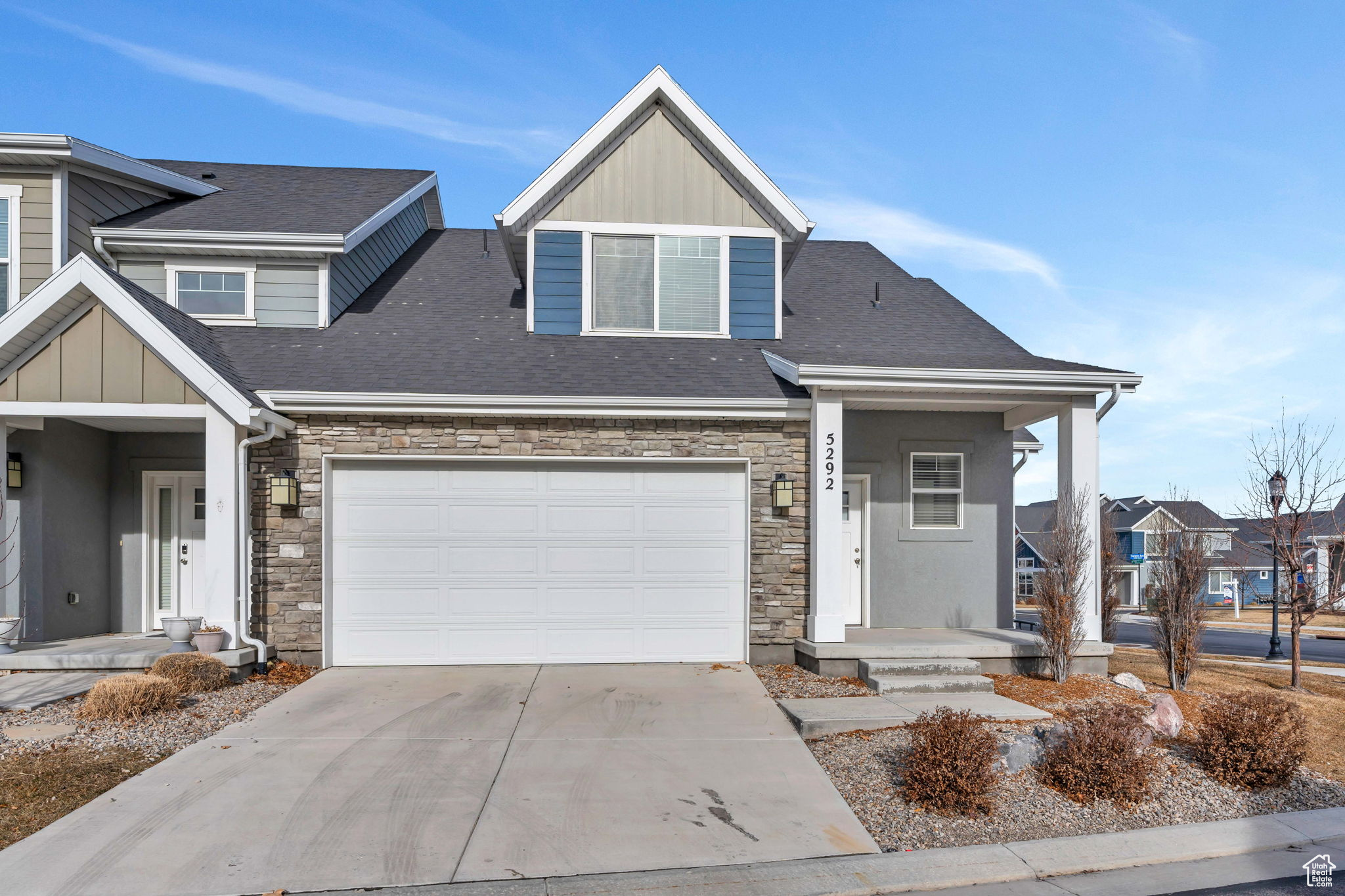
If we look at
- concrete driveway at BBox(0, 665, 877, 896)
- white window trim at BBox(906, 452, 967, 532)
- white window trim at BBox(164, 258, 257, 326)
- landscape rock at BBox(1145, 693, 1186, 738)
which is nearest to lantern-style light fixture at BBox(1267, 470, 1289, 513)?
white window trim at BBox(906, 452, 967, 532)


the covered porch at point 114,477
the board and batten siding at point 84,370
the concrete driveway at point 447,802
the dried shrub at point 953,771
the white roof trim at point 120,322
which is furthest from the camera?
the board and batten siding at point 84,370

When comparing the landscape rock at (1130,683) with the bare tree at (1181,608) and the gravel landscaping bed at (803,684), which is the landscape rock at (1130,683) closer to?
the bare tree at (1181,608)

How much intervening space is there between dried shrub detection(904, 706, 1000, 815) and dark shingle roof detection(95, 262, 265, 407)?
7.34 m

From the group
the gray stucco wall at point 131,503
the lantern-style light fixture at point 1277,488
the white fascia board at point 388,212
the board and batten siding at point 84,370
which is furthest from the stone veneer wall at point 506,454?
the lantern-style light fixture at point 1277,488

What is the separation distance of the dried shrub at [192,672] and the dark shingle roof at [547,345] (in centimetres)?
301

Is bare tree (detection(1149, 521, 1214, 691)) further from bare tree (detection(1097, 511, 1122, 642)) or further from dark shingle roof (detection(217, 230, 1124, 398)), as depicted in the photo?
dark shingle roof (detection(217, 230, 1124, 398))

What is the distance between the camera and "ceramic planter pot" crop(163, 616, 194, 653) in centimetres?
861

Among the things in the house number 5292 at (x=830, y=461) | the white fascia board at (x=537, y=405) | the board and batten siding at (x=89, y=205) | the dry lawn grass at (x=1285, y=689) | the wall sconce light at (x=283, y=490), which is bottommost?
the dry lawn grass at (x=1285, y=689)

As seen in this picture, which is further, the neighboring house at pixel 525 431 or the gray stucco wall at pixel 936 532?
the gray stucco wall at pixel 936 532

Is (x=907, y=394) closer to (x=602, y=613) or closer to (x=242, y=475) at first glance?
(x=602, y=613)

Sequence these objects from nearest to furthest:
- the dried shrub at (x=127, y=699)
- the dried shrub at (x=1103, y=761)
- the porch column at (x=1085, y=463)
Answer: the dried shrub at (x=1103, y=761) < the dried shrub at (x=127, y=699) < the porch column at (x=1085, y=463)

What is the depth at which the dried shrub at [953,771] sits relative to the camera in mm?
5176

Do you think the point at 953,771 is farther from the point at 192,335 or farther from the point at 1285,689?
the point at 192,335

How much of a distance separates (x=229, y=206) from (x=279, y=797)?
9971 mm
